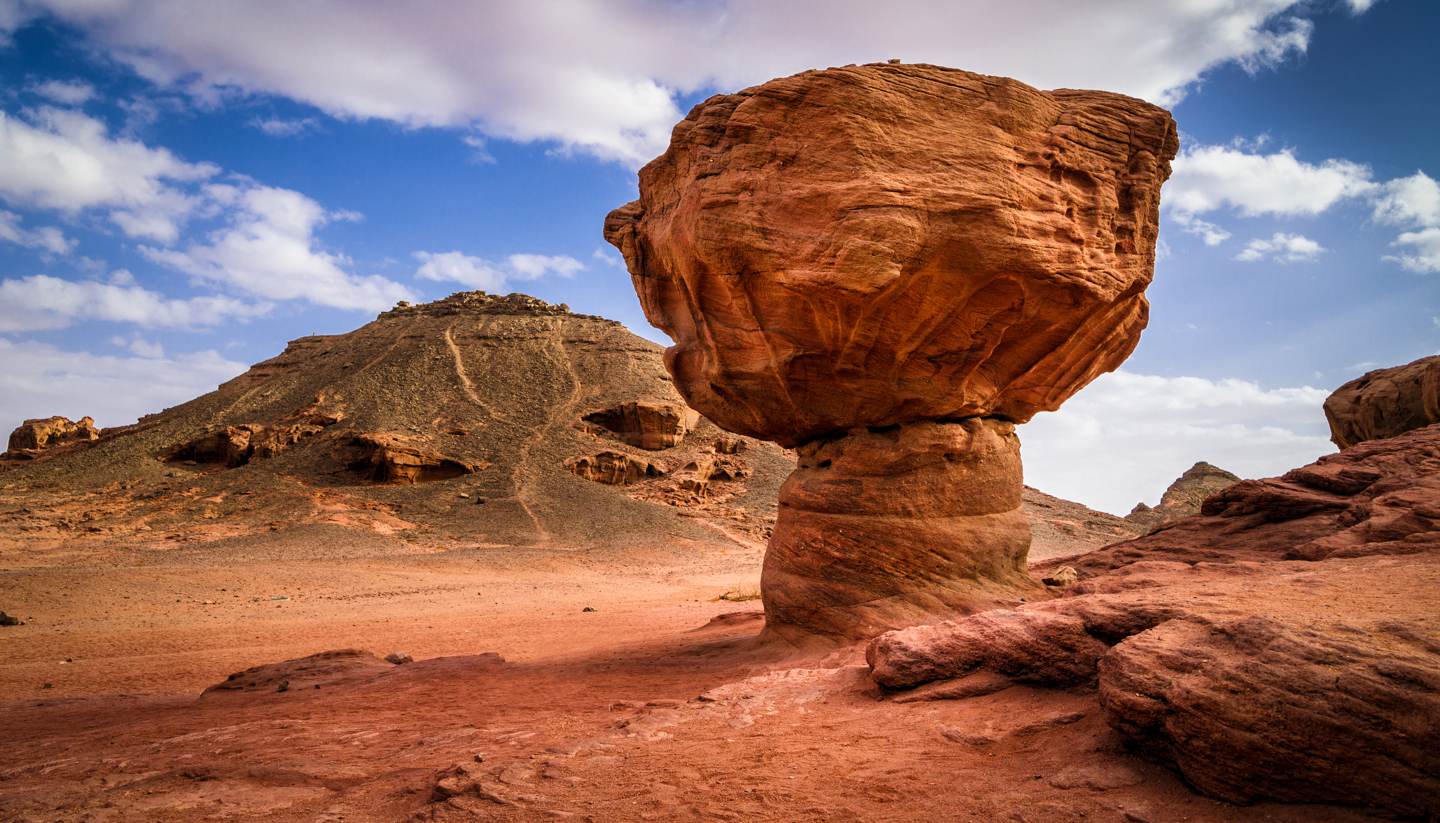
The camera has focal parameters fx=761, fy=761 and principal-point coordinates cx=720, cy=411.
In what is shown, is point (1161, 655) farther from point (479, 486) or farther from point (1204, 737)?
point (479, 486)

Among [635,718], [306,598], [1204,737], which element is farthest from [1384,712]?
[306,598]

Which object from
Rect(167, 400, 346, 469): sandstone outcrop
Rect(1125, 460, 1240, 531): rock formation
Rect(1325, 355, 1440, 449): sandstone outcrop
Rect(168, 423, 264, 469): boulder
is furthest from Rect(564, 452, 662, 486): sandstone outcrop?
Rect(1325, 355, 1440, 449): sandstone outcrop

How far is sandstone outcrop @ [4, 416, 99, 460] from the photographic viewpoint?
4775cm

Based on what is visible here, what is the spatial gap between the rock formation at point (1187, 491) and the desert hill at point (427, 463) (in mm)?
2058

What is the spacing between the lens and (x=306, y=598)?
21.0m

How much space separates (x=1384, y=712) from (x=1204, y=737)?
29.2 inches

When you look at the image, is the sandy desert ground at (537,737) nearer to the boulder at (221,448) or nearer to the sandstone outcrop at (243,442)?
the sandstone outcrop at (243,442)

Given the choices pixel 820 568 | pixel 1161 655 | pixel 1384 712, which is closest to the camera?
pixel 1384 712

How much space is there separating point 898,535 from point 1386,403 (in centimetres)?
1177

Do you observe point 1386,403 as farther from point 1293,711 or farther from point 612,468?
point 612,468

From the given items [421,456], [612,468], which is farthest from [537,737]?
[421,456]

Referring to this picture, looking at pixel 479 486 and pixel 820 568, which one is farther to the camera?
pixel 479 486

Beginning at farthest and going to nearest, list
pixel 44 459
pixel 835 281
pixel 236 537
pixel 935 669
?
pixel 44 459
pixel 236 537
pixel 835 281
pixel 935 669

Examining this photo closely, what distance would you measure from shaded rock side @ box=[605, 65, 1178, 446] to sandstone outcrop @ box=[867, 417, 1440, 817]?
11.6 feet
